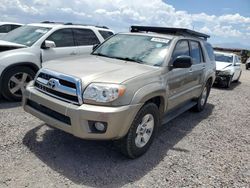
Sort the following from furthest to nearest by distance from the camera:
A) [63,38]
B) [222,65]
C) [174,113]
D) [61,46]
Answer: [222,65] → [63,38] → [61,46] → [174,113]

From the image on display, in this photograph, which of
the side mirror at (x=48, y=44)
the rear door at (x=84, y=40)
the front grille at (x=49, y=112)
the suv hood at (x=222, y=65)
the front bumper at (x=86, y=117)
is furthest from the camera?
Result: the suv hood at (x=222, y=65)

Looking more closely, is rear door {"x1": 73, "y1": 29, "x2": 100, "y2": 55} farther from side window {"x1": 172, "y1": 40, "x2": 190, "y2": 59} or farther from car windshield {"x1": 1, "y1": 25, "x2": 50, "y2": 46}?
side window {"x1": 172, "y1": 40, "x2": 190, "y2": 59}

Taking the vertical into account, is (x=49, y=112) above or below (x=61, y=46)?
below

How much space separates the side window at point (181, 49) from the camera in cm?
A: 466

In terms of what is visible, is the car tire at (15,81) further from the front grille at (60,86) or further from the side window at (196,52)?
the side window at (196,52)

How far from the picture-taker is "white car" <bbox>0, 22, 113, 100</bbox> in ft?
19.0

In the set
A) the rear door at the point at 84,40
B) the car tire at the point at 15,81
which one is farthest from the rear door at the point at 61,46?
the car tire at the point at 15,81

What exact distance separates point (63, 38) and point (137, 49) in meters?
2.99

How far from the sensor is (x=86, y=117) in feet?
10.5

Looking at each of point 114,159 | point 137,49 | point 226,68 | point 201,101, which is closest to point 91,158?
point 114,159

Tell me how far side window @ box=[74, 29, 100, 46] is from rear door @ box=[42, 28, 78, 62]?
0.59 ft

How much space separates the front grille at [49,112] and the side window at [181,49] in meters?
2.14

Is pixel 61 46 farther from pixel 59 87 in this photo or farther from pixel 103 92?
pixel 103 92

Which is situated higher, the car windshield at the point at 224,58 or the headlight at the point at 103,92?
the headlight at the point at 103,92
